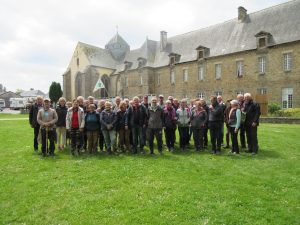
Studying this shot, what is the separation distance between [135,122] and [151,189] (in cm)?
412

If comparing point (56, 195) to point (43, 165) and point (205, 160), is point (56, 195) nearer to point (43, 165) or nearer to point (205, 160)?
point (43, 165)

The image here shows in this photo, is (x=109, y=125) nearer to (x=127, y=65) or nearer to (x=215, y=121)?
(x=215, y=121)

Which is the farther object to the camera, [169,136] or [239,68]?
[239,68]

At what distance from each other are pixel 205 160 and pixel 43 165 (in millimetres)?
5071

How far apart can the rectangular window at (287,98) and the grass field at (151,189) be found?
19315 millimetres

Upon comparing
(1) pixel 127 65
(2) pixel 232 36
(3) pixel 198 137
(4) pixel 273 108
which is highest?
(2) pixel 232 36

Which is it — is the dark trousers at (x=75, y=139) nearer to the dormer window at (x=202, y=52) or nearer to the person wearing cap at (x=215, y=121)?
the person wearing cap at (x=215, y=121)

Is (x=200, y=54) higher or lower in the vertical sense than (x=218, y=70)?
higher

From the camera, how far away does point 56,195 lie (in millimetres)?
6188

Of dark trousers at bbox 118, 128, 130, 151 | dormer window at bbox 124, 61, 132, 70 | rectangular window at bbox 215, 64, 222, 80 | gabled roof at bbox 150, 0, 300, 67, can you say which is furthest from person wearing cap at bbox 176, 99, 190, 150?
dormer window at bbox 124, 61, 132, 70

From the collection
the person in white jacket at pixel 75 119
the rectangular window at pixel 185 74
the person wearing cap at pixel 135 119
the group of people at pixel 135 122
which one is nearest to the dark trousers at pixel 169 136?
the group of people at pixel 135 122

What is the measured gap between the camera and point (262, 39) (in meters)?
28.7

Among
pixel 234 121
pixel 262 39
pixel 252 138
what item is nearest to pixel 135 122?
pixel 234 121

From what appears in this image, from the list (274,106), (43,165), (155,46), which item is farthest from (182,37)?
(43,165)
